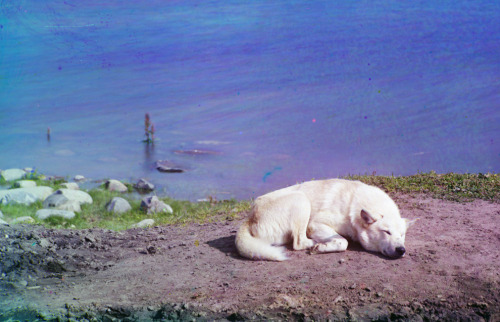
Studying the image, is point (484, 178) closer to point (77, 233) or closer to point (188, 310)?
point (188, 310)

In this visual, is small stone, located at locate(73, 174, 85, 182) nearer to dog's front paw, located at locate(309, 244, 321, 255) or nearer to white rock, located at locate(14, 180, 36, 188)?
white rock, located at locate(14, 180, 36, 188)

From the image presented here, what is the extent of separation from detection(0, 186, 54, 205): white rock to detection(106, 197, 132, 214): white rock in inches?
75.5

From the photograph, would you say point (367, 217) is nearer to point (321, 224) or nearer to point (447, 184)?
point (321, 224)

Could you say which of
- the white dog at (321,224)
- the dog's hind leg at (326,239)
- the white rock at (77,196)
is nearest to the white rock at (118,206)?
the white rock at (77,196)

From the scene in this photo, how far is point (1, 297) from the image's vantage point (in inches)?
225

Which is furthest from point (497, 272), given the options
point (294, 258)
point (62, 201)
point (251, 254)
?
point (62, 201)

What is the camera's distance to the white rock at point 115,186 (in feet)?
42.8

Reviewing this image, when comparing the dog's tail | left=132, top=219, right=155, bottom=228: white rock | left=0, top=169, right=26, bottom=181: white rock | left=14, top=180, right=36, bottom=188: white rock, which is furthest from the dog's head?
left=0, top=169, right=26, bottom=181: white rock

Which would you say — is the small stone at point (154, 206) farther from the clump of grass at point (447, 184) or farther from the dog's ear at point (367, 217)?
the dog's ear at point (367, 217)

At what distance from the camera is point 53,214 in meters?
10.3

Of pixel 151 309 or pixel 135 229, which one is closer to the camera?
pixel 151 309

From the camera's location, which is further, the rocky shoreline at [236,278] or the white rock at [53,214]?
the white rock at [53,214]

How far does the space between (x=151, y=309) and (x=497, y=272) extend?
409 centimetres

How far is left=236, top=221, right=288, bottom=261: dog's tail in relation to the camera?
6.08m
